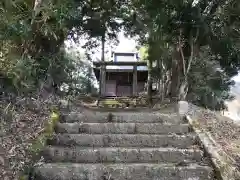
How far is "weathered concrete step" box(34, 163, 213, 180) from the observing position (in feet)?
13.2

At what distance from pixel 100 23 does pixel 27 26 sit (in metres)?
8.38

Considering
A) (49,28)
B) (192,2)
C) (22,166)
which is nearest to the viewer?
(22,166)

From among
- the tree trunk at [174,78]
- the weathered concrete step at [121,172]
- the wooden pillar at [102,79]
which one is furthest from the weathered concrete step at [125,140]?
the wooden pillar at [102,79]

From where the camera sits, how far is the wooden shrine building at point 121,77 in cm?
1912

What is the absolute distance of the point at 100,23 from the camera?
13.9m

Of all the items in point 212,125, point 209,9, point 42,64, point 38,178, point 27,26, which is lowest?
point 38,178

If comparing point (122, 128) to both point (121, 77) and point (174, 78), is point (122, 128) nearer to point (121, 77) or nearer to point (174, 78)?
point (174, 78)

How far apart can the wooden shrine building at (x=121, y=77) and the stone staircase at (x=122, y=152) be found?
13.2 meters

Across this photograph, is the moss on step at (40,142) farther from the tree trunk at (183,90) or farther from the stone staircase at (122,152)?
the tree trunk at (183,90)

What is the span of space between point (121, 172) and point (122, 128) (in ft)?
4.90

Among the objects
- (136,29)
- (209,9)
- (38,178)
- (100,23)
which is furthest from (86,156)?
(136,29)

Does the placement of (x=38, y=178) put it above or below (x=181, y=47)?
below

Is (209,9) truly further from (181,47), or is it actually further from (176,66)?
(176,66)

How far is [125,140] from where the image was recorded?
5.10 m
